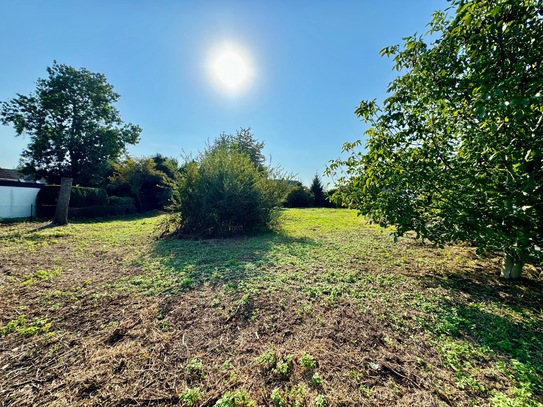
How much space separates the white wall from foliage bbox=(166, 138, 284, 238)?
7554 mm

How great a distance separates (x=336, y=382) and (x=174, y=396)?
1.10 metres

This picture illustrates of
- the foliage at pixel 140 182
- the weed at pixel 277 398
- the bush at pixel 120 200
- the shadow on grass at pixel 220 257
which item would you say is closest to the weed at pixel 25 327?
the shadow on grass at pixel 220 257

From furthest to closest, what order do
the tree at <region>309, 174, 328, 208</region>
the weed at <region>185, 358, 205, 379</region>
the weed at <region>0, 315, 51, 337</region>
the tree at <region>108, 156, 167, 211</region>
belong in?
the tree at <region>309, 174, 328, 208</region> → the tree at <region>108, 156, 167, 211</region> → the weed at <region>0, 315, 51, 337</region> → the weed at <region>185, 358, 205, 379</region>

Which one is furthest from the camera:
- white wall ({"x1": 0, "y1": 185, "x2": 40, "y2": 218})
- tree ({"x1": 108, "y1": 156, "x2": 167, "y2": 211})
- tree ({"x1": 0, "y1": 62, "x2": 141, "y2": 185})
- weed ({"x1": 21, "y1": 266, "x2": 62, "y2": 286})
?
tree ({"x1": 0, "y1": 62, "x2": 141, "y2": 185})

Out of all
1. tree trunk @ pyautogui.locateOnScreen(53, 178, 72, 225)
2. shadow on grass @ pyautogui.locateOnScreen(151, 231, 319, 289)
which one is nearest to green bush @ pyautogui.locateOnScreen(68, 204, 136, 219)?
tree trunk @ pyautogui.locateOnScreen(53, 178, 72, 225)

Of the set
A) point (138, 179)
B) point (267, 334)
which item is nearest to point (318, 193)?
point (138, 179)

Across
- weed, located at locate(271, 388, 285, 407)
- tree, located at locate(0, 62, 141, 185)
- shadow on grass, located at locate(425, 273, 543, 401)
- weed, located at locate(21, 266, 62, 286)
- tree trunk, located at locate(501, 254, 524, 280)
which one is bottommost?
weed, located at locate(271, 388, 285, 407)

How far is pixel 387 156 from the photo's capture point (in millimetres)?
3570

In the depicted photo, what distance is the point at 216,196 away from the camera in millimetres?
6973

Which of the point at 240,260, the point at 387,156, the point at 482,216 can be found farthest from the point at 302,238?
the point at 482,216

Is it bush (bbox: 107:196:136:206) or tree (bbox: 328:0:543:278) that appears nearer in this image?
tree (bbox: 328:0:543:278)

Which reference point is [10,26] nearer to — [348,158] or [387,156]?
[348,158]

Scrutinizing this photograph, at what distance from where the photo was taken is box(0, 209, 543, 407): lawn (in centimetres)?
Answer: 155

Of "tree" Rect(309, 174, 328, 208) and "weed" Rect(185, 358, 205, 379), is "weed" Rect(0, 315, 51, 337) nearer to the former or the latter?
"weed" Rect(185, 358, 205, 379)
